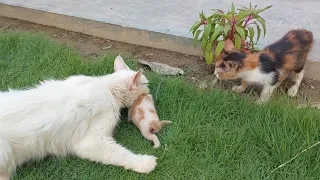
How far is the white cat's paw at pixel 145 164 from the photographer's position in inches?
120

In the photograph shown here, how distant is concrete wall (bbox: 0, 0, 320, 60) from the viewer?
14.7 ft

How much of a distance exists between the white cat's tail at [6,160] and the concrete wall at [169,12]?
6.97ft

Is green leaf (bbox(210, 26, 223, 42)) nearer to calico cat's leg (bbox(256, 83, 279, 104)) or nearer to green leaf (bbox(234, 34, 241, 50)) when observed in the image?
green leaf (bbox(234, 34, 241, 50))

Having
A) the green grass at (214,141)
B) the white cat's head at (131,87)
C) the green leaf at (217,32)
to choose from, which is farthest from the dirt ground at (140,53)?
the white cat's head at (131,87)

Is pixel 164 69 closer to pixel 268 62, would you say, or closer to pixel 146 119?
pixel 146 119

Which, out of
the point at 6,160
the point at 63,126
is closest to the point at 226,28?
the point at 63,126

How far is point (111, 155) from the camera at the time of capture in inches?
121

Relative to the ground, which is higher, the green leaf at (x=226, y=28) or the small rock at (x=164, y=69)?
the green leaf at (x=226, y=28)

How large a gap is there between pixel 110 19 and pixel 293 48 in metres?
2.07

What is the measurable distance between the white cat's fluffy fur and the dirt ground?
96 cm

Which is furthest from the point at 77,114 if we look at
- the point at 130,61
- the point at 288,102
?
the point at 288,102

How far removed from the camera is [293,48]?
3660 mm

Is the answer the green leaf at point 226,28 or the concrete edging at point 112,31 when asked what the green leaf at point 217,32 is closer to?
the green leaf at point 226,28

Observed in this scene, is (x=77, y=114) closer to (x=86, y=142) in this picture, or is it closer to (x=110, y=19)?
(x=86, y=142)
